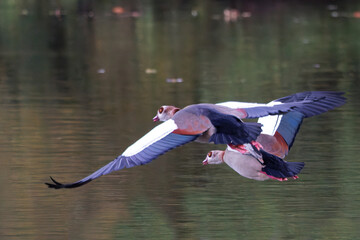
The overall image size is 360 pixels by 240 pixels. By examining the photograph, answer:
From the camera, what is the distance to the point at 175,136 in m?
6.48

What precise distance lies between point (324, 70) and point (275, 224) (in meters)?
8.96

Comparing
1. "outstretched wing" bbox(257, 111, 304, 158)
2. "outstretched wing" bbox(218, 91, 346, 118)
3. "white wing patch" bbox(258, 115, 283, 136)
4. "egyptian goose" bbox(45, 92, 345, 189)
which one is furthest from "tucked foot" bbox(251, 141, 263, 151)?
"white wing patch" bbox(258, 115, 283, 136)

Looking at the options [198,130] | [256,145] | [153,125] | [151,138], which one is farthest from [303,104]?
[153,125]

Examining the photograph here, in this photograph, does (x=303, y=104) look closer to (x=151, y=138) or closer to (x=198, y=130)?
(x=198, y=130)

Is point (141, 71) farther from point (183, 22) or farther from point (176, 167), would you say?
point (183, 22)

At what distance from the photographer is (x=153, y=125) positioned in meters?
10.2

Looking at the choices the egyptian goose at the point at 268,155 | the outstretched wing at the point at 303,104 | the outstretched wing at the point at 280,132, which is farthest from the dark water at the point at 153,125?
the outstretched wing at the point at 303,104

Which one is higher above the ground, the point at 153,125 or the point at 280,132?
the point at 280,132

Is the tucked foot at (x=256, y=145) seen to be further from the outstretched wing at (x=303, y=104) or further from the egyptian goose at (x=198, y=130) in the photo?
the outstretched wing at (x=303, y=104)

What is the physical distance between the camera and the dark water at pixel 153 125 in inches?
258

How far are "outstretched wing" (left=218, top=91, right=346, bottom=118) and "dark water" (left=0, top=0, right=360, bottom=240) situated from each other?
24.1 inches

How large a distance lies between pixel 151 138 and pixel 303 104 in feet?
4.56

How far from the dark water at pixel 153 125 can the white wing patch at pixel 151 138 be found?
1.66 feet

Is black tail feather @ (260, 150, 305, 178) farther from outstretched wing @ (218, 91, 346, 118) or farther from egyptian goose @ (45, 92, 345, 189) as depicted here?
outstretched wing @ (218, 91, 346, 118)
